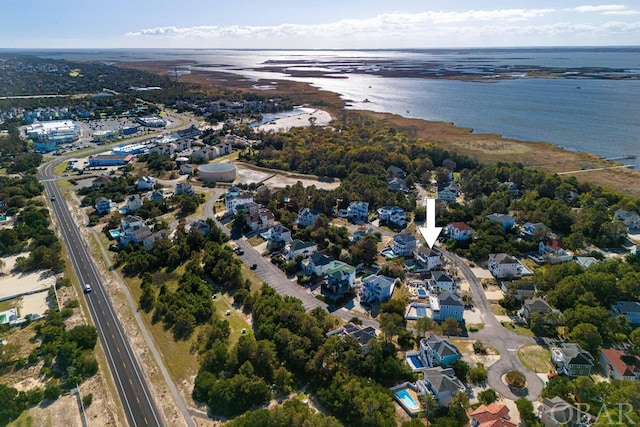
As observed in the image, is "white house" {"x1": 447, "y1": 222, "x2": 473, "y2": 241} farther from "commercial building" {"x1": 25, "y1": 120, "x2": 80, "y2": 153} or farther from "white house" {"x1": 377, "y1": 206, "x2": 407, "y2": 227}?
"commercial building" {"x1": 25, "y1": 120, "x2": 80, "y2": 153}

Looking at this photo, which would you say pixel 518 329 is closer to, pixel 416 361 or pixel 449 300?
pixel 449 300

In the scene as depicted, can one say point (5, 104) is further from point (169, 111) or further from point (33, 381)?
point (33, 381)

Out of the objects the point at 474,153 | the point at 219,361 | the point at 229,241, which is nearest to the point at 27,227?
the point at 229,241

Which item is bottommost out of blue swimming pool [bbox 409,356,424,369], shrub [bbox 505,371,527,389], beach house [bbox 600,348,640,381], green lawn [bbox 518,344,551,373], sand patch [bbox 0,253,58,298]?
sand patch [bbox 0,253,58,298]

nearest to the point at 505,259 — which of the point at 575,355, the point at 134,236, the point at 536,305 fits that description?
the point at 536,305

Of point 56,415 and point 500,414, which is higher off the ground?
point 500,414

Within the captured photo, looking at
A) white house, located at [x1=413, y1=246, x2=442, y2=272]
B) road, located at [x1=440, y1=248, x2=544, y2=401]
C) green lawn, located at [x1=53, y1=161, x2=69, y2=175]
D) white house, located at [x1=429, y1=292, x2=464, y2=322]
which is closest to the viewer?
road, located at [x1=440, y1=248, x2=544, y2=401]

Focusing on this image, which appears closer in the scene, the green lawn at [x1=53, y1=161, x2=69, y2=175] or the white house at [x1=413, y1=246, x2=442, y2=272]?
the white house at [x1=413, y1=246, x2=442, y2=272]

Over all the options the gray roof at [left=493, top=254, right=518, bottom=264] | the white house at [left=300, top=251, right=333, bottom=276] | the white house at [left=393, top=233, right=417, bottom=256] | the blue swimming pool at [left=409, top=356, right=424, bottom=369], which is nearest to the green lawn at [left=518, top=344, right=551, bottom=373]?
the blue swimming pool at [left=409, top=356, right=424, bottom=369]
